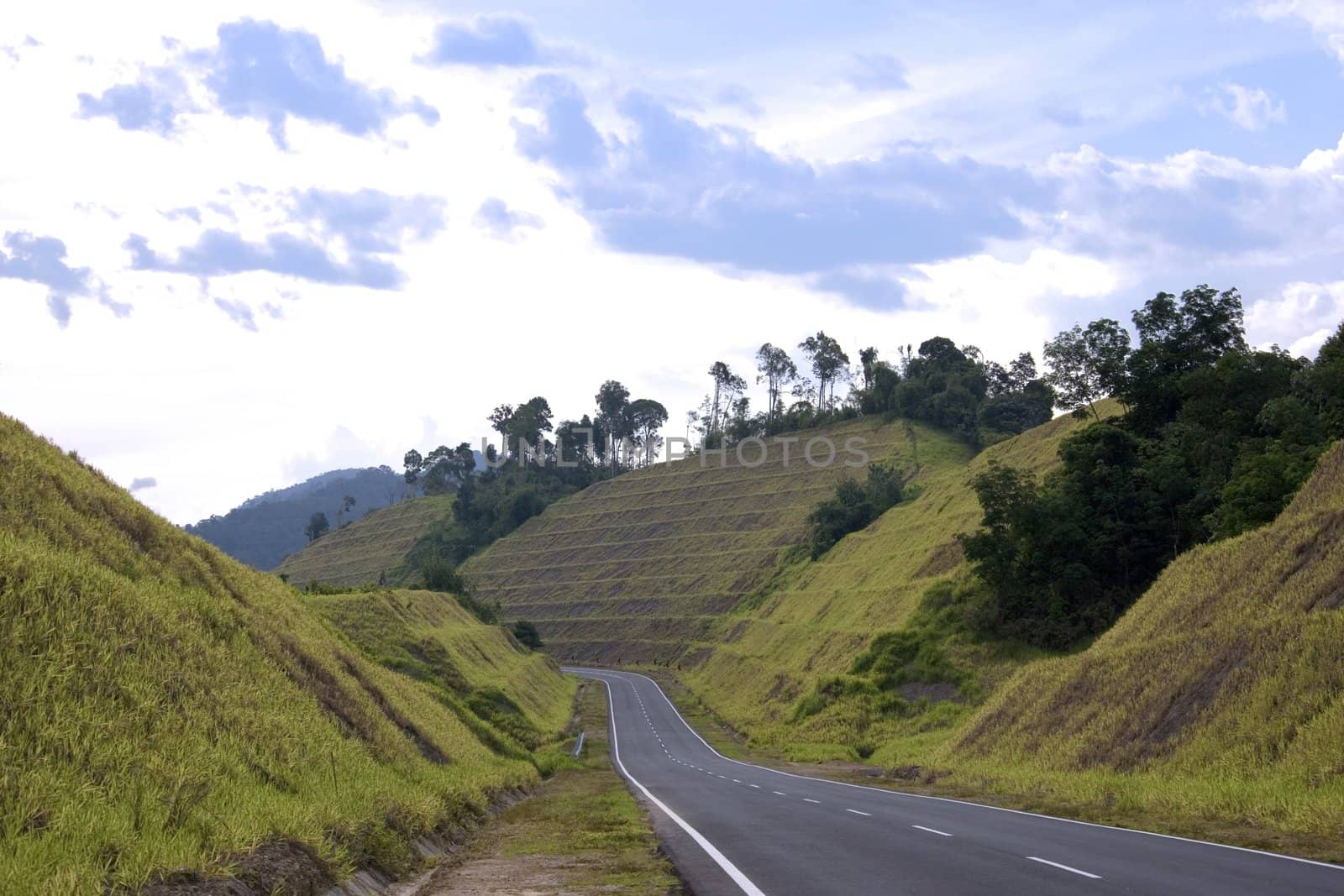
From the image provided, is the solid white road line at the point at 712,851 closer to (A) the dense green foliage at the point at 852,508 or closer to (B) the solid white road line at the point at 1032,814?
(B) the solid white road line at the point at 1032,814

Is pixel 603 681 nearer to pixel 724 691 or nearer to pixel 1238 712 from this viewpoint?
pixel 724 691

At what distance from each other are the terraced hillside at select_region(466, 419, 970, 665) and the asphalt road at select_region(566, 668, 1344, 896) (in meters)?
82.9

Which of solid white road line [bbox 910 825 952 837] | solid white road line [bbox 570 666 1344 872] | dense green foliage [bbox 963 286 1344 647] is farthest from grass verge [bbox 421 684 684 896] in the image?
dense green foliage [bbox 963 286 1344 647]

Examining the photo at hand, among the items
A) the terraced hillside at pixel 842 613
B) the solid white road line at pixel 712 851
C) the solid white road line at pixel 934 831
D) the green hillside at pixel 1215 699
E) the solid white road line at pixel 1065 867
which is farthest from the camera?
the terraced hillside at pixel 842 613

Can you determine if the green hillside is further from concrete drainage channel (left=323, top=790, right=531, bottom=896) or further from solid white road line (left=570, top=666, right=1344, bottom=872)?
concrete drainage channel (left=323, top=790, right=531, bottom=896)

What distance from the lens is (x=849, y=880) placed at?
1360 cm

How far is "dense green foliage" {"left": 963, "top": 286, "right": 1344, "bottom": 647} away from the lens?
58.5 meters

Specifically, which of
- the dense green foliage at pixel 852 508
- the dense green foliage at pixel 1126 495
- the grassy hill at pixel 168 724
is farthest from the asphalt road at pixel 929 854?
the dense green foliage at pixel 852 508

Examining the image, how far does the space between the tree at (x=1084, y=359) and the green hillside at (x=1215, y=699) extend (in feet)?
130

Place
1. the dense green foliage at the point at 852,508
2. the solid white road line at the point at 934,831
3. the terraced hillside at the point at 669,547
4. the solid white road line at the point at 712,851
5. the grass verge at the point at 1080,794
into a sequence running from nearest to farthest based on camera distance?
the solid white road line at the point at 712,851 → the grass verge at the point at 1080,794 → the solid white road line at the point at 934,831 → the dense green foliage at the point at 852,508 → the terraced hillside at the point at 669,547

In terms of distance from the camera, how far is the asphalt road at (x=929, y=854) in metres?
13.0

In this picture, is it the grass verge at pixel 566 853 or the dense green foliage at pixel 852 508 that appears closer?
the grass verge at pixel 566 853

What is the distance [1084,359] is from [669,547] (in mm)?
70149

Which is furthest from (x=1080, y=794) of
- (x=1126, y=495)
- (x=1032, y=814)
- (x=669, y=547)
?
(x=669, y=547)
